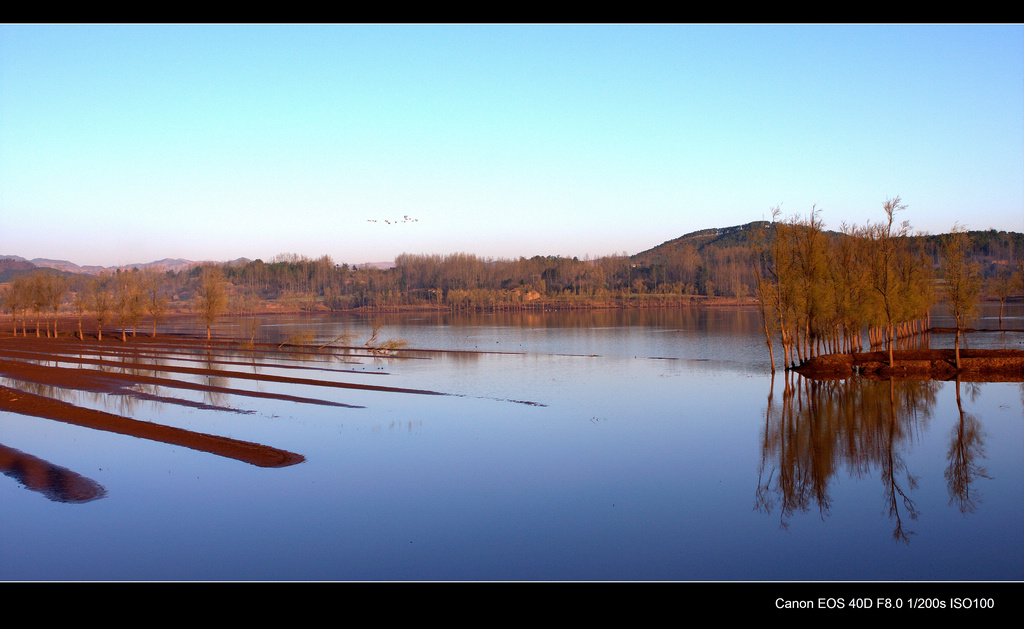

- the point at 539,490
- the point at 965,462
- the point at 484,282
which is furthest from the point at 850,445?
the point at 484,282

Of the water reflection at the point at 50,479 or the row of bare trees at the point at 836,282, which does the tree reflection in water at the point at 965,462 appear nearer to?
the row of bare trees at the point at 836,282

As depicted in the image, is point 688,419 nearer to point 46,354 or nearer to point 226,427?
point 226,427

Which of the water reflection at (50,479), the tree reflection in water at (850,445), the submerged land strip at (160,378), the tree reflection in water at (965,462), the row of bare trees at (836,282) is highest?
the row of bare trees at (836,282)

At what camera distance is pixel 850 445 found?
1734 cm

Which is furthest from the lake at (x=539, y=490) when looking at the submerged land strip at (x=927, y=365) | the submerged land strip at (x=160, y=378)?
the submerged land strip at (x=927, y=365)

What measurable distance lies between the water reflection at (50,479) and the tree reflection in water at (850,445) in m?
13.6

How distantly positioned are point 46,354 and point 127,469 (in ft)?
126

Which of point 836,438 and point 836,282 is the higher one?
point 836,282

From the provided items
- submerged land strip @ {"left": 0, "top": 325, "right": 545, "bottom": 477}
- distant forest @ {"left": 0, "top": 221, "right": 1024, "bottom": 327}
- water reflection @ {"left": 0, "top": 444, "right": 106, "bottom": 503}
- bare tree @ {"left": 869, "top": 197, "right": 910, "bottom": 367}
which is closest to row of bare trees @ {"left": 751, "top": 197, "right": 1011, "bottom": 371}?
bare tree @ {"left": 869, "top": 197, "right": 910, "bottom": 367}

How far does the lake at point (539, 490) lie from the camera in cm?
991

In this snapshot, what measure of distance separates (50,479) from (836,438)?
65.1 feet

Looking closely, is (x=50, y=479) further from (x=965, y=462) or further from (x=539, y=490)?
(x=965, y=462)
